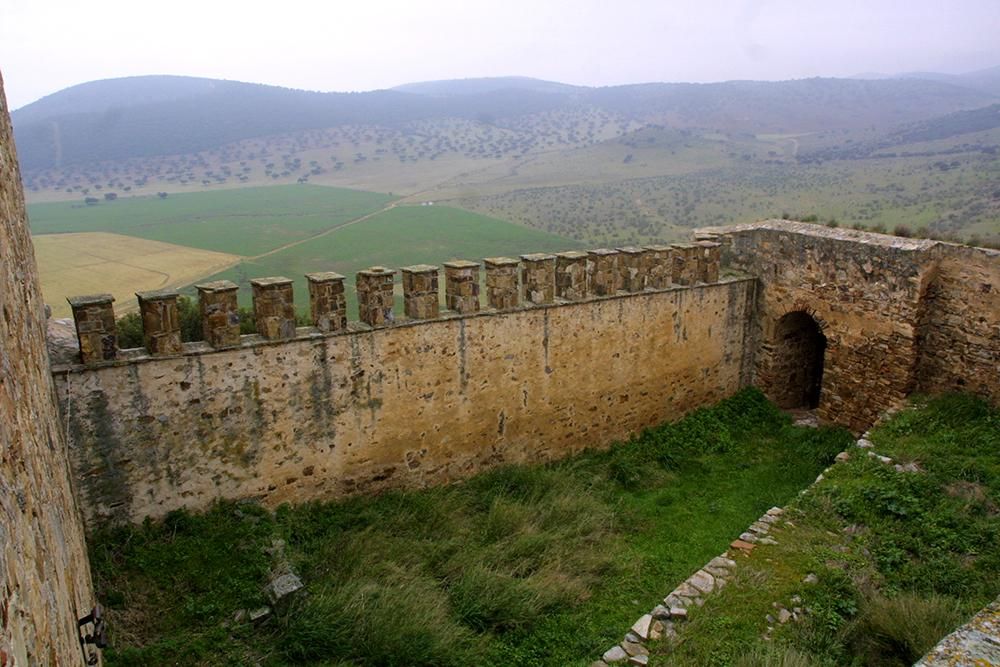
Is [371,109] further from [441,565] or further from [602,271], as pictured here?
[441,565]

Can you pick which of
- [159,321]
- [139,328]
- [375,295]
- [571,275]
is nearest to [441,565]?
[375,295]

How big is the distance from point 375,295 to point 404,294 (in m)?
0.40

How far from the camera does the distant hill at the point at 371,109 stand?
71.2 metres

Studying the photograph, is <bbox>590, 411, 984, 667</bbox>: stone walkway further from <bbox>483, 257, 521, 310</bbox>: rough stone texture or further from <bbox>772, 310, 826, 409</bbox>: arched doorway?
<bbox>483, 257, 521, 310</bbox>: rough stone texture

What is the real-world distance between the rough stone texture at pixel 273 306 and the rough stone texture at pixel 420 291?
1.37 m

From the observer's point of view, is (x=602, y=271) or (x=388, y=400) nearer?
(x=388, y=400)

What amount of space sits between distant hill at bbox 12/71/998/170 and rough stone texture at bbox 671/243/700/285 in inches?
2571

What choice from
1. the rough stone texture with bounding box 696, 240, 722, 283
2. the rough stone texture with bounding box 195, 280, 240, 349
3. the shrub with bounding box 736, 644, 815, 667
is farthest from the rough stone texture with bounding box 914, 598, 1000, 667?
the rough stone texture with bounding box 696, 240, 722, 283

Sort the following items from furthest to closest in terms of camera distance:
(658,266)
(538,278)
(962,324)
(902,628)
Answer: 1. (658,266)
2. (962,324)
3. (538,278)
4. (902,628)

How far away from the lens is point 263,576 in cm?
643

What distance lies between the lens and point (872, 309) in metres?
10.3

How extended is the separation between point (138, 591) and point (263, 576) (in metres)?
1.03

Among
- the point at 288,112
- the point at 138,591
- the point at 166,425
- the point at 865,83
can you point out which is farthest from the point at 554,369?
the point at 865,83

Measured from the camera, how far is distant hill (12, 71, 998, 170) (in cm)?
7119
